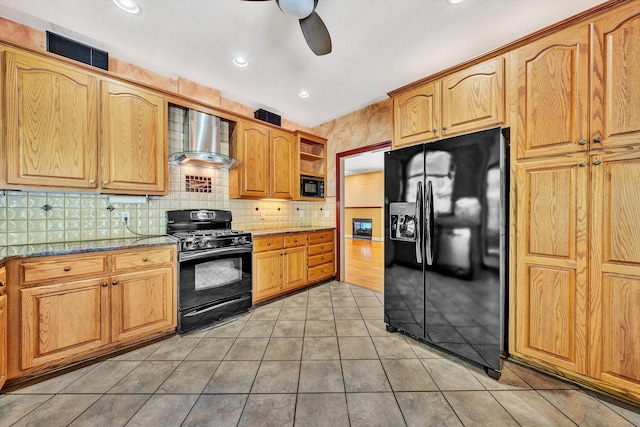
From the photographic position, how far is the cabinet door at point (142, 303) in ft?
6.33

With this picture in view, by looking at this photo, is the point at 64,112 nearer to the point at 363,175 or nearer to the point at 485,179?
the point at 485,179

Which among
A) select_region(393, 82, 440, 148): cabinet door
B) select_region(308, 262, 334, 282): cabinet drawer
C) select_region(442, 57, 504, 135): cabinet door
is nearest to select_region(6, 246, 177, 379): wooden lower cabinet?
select_region(308, 262, 334, 282): cabinet drawer

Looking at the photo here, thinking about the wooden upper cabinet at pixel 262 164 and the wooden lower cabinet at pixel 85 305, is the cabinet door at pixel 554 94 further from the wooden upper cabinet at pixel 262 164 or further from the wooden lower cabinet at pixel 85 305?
the wooden lower cabinet at pixel 85 305

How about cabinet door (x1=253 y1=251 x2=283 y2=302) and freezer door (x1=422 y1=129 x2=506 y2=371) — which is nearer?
freezer door (x1=422 y1=129 x2=506 y2=371)

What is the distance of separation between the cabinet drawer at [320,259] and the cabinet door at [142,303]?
1871mm

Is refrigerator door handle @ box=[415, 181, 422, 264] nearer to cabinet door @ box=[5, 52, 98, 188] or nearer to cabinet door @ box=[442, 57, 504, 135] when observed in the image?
cabinet door @ box=[442, 57, 504, 135]

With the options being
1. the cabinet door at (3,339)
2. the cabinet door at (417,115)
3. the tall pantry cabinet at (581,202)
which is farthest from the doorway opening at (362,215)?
the cabinet door at (3,339)

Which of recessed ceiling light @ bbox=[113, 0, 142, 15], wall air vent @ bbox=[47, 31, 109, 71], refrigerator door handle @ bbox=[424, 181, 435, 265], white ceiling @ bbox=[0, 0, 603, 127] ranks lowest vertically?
refrigerator door handle @ bbox=[424, 181, 435, 265]

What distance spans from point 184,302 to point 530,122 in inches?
129

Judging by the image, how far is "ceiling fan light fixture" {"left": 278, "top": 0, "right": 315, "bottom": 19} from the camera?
4.85 ft

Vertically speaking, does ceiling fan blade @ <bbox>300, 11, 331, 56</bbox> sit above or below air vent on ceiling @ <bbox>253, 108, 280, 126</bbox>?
below

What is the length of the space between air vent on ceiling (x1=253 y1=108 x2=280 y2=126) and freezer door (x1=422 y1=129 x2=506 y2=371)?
7.95 feet

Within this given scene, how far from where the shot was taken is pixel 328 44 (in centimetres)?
178

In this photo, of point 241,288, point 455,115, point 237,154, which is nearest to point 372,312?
point 241,288
